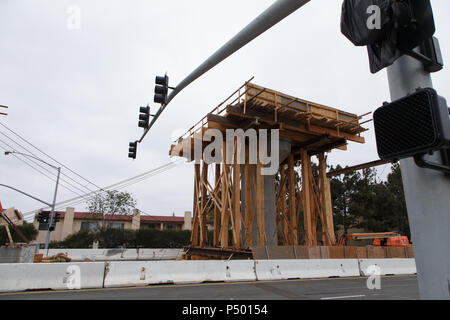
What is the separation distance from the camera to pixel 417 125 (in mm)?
1673

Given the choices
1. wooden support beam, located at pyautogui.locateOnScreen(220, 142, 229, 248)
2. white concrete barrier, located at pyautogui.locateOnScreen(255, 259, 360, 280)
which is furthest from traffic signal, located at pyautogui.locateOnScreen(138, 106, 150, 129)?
wooden support beam, located at pyautogui.locateOnScreen(220, 142, 229, 248)

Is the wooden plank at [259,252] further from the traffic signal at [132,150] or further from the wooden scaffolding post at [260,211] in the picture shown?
the traffic signal at [132,150]

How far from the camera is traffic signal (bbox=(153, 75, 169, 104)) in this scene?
6970mm

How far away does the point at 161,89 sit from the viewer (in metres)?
6.99

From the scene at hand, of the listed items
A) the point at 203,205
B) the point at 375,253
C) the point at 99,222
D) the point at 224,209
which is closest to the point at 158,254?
the point at 203,205

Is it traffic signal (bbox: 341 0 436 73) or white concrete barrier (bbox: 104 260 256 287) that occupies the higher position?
traffic signal (bbox: 341 0 436 73)

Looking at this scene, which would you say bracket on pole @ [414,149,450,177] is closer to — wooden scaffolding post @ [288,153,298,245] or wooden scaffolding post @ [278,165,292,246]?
wooden scaffolding post @ [288,153,298,245]

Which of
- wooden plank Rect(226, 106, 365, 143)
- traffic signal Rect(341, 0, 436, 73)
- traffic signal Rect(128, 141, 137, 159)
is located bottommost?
traffic signal Rect(341, 0, 436, 73)

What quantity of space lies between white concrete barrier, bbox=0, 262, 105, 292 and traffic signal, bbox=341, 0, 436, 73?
9505 mm

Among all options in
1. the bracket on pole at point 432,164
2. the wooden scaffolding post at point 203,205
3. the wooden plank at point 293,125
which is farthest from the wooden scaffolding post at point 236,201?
the bracket on pole at point 432,164

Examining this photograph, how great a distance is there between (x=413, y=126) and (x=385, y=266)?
639 inches

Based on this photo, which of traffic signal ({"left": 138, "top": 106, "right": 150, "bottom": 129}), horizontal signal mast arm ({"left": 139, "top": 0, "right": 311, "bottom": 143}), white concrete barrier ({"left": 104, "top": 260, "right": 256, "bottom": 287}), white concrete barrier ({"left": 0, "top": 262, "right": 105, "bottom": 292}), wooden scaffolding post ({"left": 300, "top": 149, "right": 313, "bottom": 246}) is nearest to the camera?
horizontal signal mast arm ({"left": 139, "top": 0, "right": 311, "bottom": 143})
